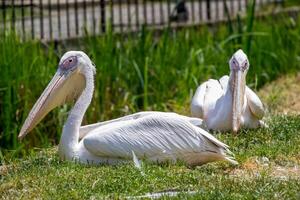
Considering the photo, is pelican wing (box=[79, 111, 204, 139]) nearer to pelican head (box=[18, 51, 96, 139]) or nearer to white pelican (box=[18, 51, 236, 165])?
white pelican (box=[18, 51, 236, 165])

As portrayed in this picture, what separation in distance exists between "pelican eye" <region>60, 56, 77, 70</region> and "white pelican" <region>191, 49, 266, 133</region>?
144 cm

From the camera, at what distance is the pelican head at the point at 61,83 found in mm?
7426

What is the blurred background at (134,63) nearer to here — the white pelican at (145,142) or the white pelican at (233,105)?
the white pelican at (233,105)

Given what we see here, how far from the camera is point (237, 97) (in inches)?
326

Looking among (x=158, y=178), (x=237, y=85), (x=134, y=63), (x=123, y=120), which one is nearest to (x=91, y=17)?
(x=134, y=63)

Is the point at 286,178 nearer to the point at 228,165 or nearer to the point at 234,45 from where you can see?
the point at 228,165

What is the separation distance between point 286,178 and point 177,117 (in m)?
1.01

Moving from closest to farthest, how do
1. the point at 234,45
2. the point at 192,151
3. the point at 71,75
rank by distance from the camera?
the point at 192,151
the point at 71,75
the point at 234,45

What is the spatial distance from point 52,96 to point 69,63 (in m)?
0.27

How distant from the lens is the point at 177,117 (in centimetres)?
720

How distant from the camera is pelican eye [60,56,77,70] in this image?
24.4 feet

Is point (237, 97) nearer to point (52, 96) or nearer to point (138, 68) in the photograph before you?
point (52, 96)

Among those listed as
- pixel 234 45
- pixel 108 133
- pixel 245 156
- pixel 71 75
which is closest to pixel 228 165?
pixel 245 156

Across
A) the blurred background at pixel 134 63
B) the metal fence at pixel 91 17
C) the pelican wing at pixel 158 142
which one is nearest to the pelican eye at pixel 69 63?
the pelican wing at pixel 158 142
